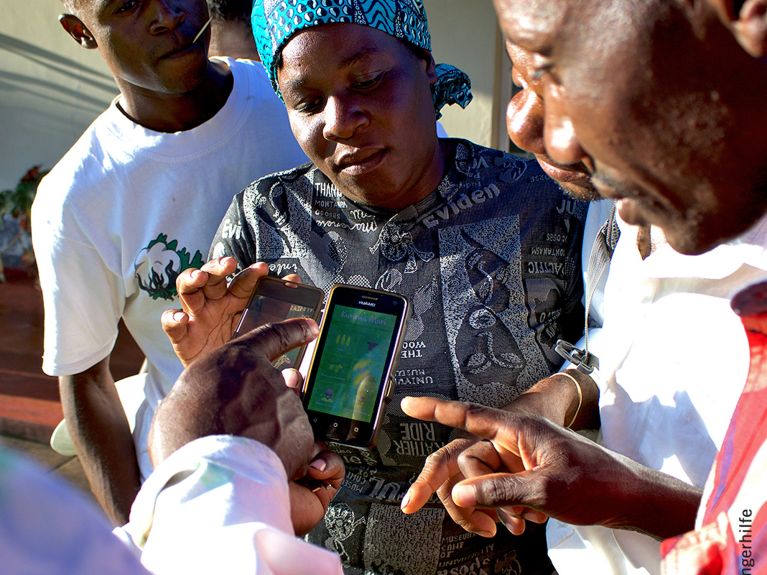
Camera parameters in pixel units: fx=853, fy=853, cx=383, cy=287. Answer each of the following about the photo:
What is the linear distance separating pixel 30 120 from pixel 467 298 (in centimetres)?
582

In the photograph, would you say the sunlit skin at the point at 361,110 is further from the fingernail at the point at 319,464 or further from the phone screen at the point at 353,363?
the fingernail at the point at 319,464

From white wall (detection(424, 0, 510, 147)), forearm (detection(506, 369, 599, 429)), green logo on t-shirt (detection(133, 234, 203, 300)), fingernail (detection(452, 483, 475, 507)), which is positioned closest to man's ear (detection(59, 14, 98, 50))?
green logo on t-shirt (detection(133, 234, 203, 300))

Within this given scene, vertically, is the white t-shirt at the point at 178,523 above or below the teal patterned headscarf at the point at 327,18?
below

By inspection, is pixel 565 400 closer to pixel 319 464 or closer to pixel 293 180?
pixel 319 464

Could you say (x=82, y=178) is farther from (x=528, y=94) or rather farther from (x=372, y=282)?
(x=528, y=94)

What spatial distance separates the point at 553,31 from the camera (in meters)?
0.95

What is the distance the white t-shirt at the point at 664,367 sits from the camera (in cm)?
150

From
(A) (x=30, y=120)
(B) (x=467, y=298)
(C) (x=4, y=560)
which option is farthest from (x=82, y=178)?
(A) (x=30, y=120)

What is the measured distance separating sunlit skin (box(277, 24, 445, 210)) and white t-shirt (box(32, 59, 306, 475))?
0.49 metres

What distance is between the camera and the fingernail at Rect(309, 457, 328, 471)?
5.33 feet

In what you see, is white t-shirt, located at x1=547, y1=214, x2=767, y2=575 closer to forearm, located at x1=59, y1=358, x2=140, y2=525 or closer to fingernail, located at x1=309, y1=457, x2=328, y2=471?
fingernail, located at x1=309, y1=457, x2=328, y2=471

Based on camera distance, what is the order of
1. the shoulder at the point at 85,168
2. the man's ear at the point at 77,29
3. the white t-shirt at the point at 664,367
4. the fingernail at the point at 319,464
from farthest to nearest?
1. the man's ear at the point at 77,29
2. the shoulder at the point at 85,168
3. the fingernail at the point at 319,464
4. the white t-shirt at the point at 664,367

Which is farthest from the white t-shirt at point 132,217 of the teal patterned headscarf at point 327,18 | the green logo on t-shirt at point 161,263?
the teal patterned headscarf at point 327,18

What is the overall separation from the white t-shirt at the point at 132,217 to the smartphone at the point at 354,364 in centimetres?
70
